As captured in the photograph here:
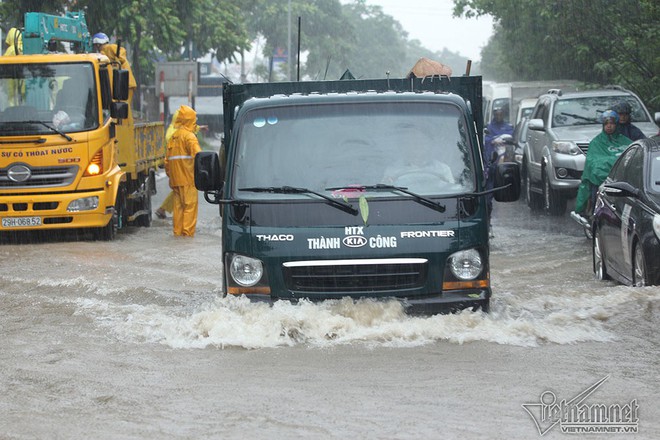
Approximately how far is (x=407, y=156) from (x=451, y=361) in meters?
1.61

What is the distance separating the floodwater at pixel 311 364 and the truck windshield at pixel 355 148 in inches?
34.6

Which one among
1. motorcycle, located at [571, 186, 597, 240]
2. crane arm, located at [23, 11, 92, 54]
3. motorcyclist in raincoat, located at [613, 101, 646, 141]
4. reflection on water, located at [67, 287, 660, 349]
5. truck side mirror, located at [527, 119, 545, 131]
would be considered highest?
crane arm, located at [23, 11, 92, 54]

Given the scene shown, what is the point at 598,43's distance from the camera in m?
27.1

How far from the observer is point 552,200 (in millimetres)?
19906

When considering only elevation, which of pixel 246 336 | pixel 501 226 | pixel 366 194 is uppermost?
pixel 366 194

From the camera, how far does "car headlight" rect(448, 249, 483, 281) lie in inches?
332

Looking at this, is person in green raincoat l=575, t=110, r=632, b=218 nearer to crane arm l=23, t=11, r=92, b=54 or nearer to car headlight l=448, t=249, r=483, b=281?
car headlight l=448, t=249, r=483, b=281

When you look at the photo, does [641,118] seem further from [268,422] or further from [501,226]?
[268,422]

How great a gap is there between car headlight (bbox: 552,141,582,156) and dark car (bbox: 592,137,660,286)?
636cm

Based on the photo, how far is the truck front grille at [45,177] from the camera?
15.9 meters

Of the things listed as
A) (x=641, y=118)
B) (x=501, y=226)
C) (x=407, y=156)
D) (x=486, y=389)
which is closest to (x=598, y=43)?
(x=641, y=118)

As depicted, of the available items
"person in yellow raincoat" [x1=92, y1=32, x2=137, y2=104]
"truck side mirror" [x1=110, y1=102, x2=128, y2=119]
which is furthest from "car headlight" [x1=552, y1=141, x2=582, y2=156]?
"truck side mirror" [x1=110, y1=102, x2=128, y2=119]

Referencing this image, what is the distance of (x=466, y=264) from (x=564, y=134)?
11494 millimetres

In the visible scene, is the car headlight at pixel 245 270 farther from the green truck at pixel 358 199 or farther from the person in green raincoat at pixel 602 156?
the person in green raincoat at pixel 602 156
